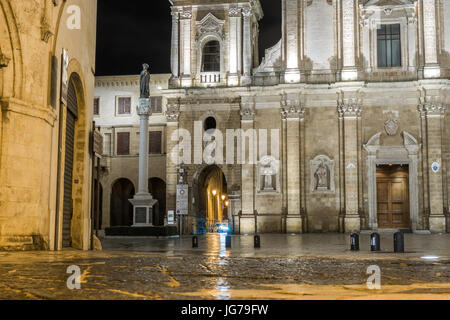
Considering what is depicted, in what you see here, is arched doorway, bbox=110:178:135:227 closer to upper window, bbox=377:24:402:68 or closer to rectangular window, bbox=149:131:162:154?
rectangular window, bbox=149:131:162:154

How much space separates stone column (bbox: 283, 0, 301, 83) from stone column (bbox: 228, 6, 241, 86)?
9.64 ft

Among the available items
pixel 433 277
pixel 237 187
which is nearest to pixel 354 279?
pixel 433 277

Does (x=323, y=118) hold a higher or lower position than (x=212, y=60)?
lower

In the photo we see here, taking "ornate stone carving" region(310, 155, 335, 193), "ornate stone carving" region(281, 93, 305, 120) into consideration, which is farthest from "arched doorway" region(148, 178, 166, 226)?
"ornate stone carving" region(310, 155, 335, 193)

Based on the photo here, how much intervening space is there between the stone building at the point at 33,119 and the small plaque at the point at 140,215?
18.7 m

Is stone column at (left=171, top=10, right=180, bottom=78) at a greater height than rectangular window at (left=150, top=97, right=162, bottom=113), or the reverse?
stone column at (left=171, top=10, right=180, bottom=78)

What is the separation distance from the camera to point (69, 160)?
13.3 meters

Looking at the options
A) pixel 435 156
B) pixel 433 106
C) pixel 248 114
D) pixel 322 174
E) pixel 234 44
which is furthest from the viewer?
pixel 234 44

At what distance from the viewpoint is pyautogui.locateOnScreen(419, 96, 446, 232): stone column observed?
107 feet

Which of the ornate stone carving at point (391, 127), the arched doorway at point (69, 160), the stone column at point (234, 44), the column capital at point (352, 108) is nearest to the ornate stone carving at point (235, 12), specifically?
the stone column at point (234, 44)

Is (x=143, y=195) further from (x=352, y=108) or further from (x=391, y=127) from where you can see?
(x=391, y=127)

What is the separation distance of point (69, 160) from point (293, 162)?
73.4 feet

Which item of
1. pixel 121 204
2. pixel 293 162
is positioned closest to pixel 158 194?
pixel 121 204
